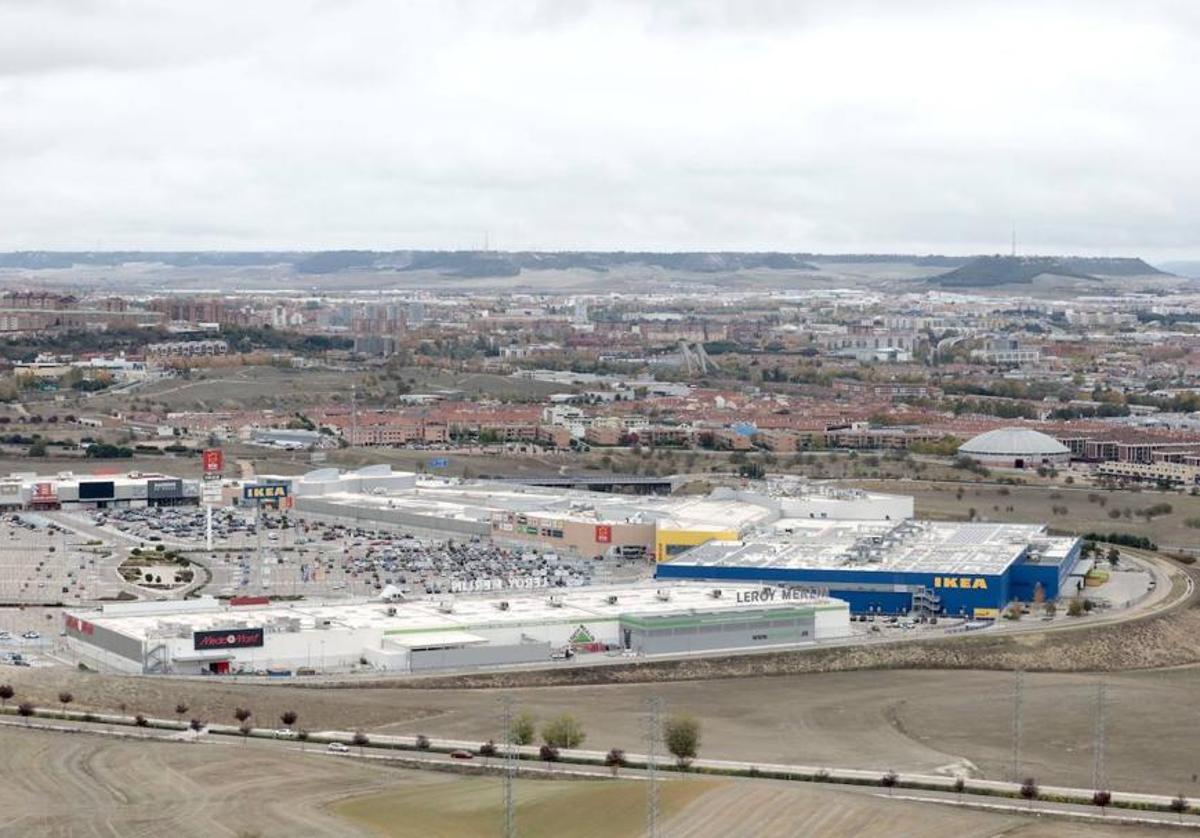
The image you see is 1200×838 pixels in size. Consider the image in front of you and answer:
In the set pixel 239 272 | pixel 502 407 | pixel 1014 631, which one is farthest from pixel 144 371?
pixel 239 272

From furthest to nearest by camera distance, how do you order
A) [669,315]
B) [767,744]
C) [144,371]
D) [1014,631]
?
[669,315]
[144,371]
[1014,631]
[767,744]

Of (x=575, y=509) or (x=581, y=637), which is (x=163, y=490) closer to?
(x=575, y=509)

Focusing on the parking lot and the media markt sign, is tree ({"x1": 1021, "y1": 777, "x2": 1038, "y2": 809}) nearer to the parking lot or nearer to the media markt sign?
the media markt sign

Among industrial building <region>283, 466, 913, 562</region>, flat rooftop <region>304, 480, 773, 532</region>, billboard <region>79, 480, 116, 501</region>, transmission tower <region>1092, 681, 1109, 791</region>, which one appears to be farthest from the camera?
billboard <region>79, 480, 116, 501</region>

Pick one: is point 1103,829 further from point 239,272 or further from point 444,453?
point 239,272

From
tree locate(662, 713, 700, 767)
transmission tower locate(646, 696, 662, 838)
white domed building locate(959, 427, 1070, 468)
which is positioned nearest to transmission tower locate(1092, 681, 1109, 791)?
tree locate(662, 713, 700, 767)

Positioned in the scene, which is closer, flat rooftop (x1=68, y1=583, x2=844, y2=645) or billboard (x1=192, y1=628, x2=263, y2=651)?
billboard (x1=192, y1=628, x2=263, y2=651)
